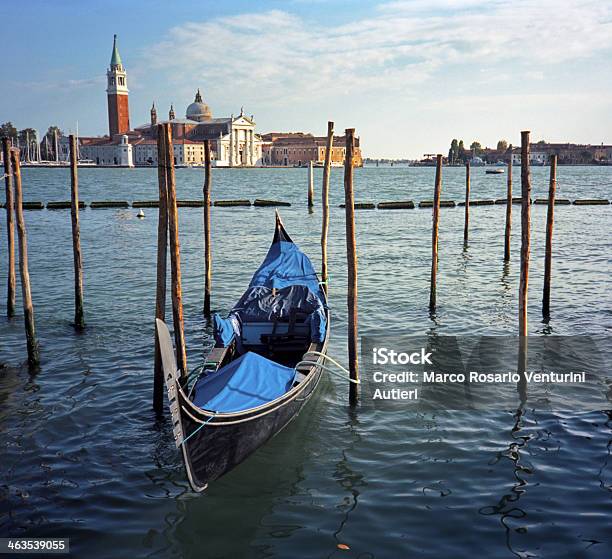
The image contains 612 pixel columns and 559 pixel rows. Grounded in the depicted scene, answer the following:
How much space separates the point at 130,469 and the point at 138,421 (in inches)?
42.5

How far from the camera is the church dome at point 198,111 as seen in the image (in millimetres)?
139500

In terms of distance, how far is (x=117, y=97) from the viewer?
12662 cm

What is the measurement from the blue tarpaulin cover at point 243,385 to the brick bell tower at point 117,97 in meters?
126

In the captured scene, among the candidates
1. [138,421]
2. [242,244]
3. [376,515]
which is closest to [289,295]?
[138,421]

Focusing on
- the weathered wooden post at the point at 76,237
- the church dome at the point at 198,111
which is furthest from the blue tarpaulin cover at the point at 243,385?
the church dome at the point at 198,111

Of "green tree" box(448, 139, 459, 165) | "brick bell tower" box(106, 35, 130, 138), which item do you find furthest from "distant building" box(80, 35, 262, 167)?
"green tree" box(448, 139, 459, 165)

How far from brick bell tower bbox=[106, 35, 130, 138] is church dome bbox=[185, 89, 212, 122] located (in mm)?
14099

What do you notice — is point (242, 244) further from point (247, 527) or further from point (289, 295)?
point (247, 527)

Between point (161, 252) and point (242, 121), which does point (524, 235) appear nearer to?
point (161, 252)

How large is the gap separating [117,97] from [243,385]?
130574mm

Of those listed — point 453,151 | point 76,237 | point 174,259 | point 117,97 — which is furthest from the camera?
point 453,151

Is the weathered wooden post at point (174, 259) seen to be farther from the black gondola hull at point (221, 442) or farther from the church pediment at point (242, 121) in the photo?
the church pediment at point (242, 121)

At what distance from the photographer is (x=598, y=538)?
484 cm

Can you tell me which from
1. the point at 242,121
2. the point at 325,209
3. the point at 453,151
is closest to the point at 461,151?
the point at 453,151
